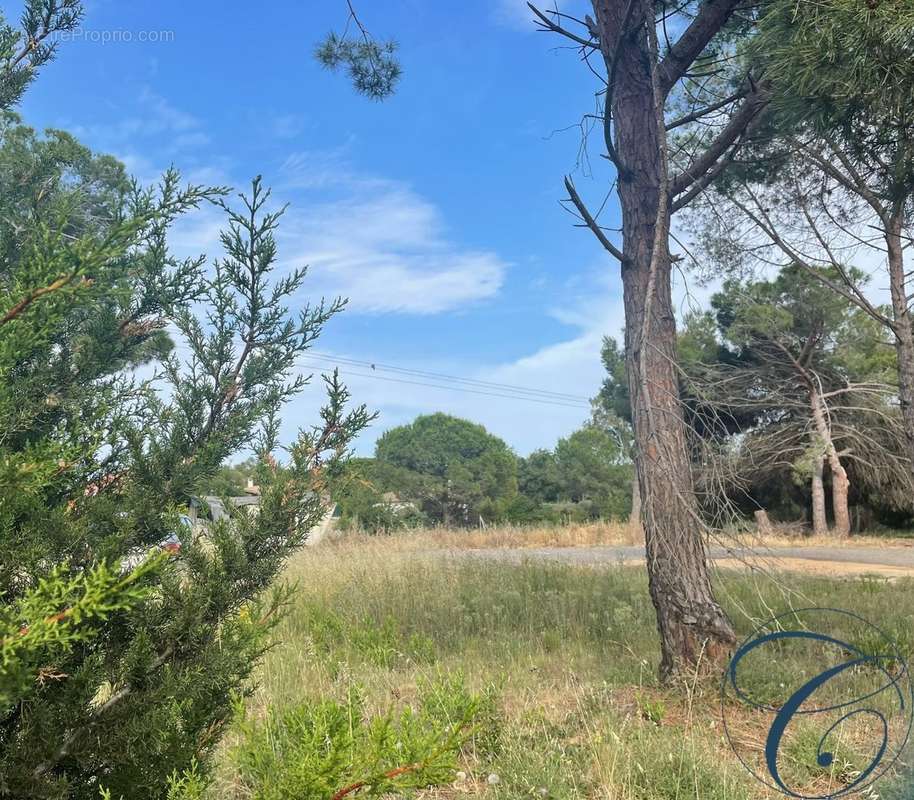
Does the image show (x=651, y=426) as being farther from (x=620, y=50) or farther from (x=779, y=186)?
(x=779, y=186)

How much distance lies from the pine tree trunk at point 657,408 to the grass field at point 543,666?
0.37 metres

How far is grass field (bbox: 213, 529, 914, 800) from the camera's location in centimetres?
302

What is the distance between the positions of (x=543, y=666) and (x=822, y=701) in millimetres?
1732

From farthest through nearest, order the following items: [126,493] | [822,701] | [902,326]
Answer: [902,326], [822,701], [126,493]

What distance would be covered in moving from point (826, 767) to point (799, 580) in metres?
6.61

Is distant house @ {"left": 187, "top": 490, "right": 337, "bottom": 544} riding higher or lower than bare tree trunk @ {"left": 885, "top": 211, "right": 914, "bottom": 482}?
lower

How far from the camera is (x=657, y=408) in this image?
4.59 metres

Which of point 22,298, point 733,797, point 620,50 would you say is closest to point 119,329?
point 22,298

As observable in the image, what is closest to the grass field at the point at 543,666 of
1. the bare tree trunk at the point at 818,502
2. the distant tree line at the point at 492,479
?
the bare tree trunk at the point at 818,502

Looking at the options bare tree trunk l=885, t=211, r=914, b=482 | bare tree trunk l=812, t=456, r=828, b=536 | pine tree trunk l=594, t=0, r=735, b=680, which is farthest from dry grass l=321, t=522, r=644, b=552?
pine tree trunk l=594, t=0, r=735, b=680

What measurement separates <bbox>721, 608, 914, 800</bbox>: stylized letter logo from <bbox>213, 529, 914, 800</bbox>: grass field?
0.16 ft

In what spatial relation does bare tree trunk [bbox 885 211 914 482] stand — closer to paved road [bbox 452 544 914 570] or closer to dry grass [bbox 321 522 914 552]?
paved road [bbox 452 544 914 570]

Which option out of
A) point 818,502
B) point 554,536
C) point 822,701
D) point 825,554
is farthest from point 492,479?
point 822,701

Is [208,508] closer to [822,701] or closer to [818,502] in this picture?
[822,701]
